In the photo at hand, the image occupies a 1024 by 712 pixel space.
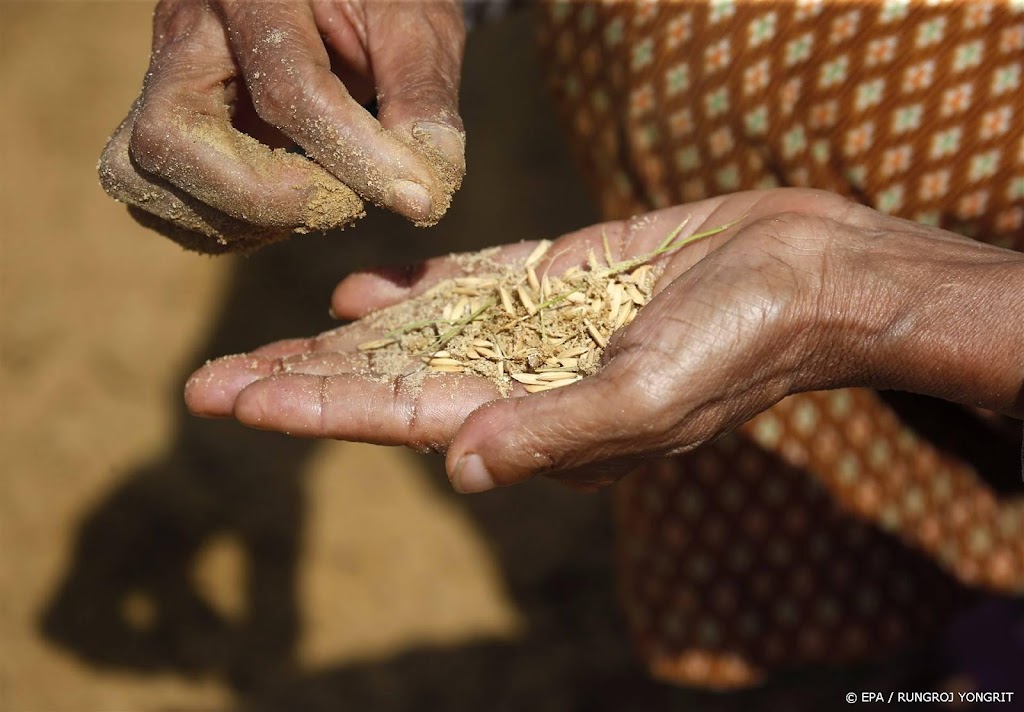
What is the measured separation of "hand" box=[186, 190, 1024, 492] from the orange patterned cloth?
380 mm

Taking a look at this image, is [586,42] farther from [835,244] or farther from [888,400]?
[888,400]

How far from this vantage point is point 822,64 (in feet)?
7.30

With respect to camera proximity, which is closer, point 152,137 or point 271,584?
point 152,137

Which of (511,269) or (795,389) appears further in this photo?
(511,269)

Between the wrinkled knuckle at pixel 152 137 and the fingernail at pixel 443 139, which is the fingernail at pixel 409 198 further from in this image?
the wrinkled knuckle at pixel 152 137

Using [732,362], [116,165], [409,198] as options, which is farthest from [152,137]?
[732,362]

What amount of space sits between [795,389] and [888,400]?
724 millimetres

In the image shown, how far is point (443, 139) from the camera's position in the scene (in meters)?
1.87

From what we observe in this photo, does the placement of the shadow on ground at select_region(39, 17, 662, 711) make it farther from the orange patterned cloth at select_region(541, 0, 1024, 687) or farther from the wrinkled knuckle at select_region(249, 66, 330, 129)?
the wrinkled knuckle at select_region(249, 66, 330, 129)

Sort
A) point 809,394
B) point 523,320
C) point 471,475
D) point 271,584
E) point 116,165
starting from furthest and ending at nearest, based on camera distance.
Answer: point 271,584
point 809,394
point 523,320
point 116,165
point 471,475

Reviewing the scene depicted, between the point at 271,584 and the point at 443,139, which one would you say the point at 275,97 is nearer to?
the point at 443,139

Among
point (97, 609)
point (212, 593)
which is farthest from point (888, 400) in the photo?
point (97, 609)

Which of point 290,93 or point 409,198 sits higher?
point 290,93

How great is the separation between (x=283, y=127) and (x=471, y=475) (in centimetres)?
90
